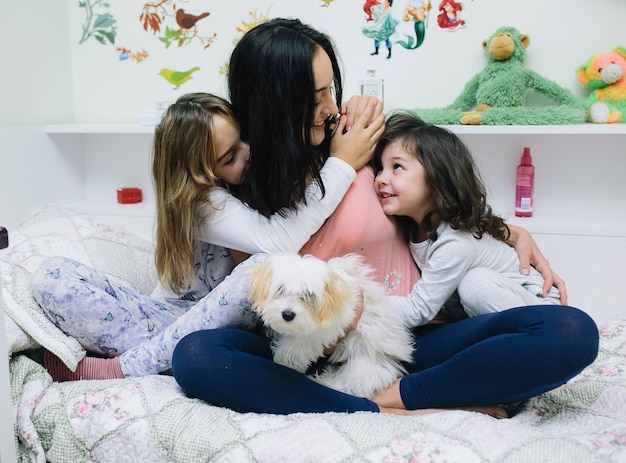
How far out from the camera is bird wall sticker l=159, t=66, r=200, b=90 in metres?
2.01

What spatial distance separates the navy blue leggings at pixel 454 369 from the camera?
98 centimetres

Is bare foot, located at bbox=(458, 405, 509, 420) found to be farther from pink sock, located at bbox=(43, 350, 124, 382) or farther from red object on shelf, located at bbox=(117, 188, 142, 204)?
red object on shelf, located at bbox=(117, 188, 142, 204)

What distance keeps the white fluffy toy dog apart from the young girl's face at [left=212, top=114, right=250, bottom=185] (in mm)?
284

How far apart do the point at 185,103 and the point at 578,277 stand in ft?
3.70

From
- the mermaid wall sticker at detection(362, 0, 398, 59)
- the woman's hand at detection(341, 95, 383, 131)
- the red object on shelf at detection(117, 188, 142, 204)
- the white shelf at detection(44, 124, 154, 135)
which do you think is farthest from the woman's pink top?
the red object on shelf at detection(117, 188, 142, 204)

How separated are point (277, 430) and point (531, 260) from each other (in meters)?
0.69

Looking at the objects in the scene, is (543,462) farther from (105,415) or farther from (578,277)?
(578,277)

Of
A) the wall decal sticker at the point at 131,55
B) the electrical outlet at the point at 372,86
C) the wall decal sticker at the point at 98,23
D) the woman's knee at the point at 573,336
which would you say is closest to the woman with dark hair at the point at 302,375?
the woman's knee at the point at 573,336

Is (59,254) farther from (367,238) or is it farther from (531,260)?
(531,260)

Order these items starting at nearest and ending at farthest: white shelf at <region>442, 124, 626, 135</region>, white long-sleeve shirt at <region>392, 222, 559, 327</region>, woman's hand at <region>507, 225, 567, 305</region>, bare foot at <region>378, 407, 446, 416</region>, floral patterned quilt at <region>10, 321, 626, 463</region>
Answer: floral patterned quilt at <region>10, 321, 626, 463</region>
bare foot at <region>378, 407, 446, 416</region>
white long-sleeve shirt at <region>392, 222, 559, 327</region>
woman's hand at <region>507, 225, 567, 305</region>
white shelf at <region>442, 124, 626, 135</region>

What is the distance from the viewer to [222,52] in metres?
1.96

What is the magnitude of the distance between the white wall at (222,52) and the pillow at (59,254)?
0.52 metres

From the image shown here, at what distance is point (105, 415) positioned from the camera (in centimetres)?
104

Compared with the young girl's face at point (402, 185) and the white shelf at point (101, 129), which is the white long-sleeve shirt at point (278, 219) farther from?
the white shelf at point (101, 129)
